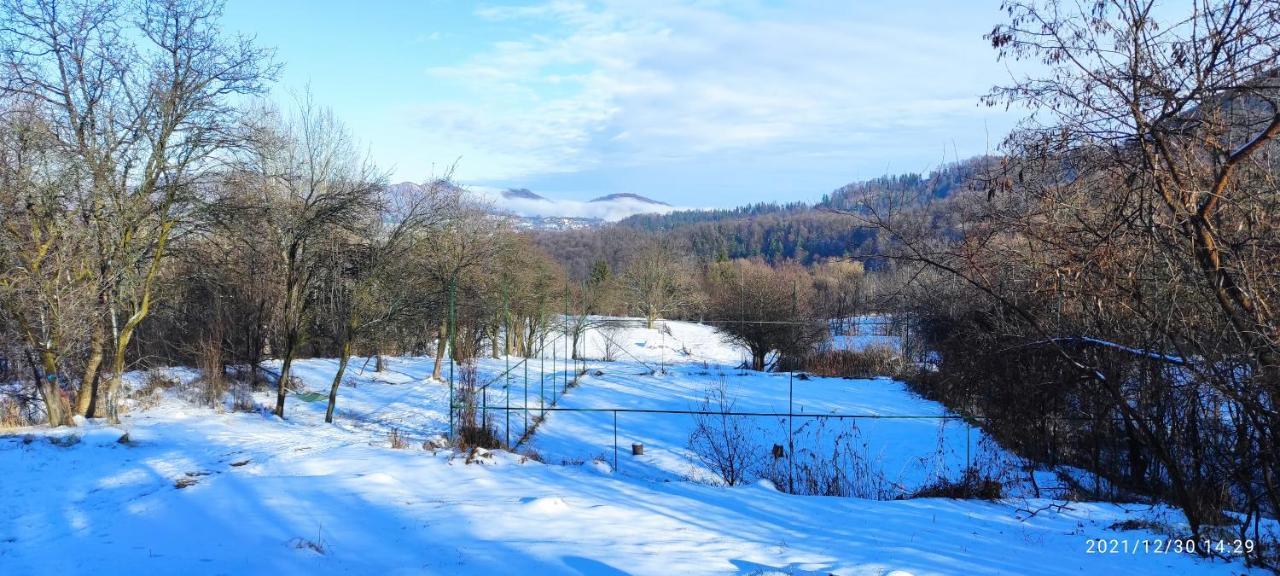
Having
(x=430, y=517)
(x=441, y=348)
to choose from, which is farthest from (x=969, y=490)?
(x=441, y=348)

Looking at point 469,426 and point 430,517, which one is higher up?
point 430,517

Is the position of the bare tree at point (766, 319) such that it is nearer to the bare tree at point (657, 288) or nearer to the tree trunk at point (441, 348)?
the tree trunk at point (441, 348)

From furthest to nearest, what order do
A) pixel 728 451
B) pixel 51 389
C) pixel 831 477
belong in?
pixel 728 451 → pixel 831 477 → pixel 51 389

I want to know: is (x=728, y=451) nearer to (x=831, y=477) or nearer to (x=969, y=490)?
(x=831, y=477)

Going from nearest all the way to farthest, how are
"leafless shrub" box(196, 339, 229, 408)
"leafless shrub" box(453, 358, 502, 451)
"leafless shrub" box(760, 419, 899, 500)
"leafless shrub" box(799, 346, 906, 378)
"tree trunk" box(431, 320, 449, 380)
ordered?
1. "leafless shrub" box(760, 419, 899, 500)
2. "leafless shrub" box(453, 358, 502, 451)
3. "leafless shrub" box(196, 339, 229, 408)
4. "tree trunk" box(431, 320, 449, 380)
5. "leafless shrub" box(799, 346, 906, 378)

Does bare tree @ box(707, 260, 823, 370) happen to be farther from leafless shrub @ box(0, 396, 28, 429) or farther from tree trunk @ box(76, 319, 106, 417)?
leafless shrub @ box(0, 396, 28, 429)

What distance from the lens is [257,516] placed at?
5.97 metres

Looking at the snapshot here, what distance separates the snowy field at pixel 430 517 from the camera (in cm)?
507

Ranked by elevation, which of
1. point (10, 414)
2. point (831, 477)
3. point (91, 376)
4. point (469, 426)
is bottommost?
point (831, 477)

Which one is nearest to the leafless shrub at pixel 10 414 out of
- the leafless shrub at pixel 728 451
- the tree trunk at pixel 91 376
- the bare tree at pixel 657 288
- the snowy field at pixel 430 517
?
the tree trunk at pixel 91 376

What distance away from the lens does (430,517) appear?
20.0 ft

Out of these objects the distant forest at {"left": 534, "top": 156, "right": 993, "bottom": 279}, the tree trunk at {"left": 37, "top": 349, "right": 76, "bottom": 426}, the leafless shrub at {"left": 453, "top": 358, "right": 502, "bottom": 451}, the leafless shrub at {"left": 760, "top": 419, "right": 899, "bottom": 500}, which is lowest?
the leafless shrub at {"left": 760, "top": 419, "right": 899, "bottom": 500}

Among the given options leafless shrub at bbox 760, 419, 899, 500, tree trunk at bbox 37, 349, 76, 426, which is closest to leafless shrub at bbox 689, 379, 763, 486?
leafless shrub at bbox 760, 419, 899, 500

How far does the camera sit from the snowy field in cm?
507
